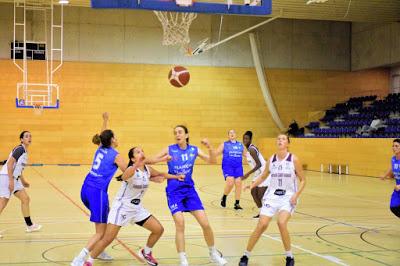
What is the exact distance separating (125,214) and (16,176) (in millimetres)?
2895

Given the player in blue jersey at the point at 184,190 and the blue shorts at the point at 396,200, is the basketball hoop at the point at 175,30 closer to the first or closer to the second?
the blue shorts at the point at 396,200

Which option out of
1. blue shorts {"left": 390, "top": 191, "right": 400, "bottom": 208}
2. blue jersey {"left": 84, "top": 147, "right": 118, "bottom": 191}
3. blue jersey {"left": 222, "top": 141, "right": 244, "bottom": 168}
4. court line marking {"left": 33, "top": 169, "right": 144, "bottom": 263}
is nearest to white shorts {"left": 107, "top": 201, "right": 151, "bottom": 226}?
blue jersey {"left": 84, "top": 147, "right": 118, "bottom": 191}

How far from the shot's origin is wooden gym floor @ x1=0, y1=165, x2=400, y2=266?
707cm

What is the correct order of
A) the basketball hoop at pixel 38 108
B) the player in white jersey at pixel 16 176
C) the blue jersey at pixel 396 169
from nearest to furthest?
the player in white jersey at pixel 16 176 → the blue jersey at pixel 396 169 → the basketball hoop at pixel 38 108

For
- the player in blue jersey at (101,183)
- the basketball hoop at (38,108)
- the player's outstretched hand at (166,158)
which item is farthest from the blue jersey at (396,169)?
the basketball hoop at (38,108)

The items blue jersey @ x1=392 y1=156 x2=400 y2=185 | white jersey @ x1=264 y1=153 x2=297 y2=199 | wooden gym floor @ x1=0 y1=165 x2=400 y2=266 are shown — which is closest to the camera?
white jersey @ x1=264 y1=153 x2=297 y2=199

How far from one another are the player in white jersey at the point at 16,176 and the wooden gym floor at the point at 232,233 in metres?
0.46

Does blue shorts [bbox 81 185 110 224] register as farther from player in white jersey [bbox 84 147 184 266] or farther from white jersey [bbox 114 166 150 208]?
white jersey [bbox 114 166 150 208]

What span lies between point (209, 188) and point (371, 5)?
12.5 metres

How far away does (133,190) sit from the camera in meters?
6.59

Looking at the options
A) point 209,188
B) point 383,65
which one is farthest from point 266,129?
point 209,188

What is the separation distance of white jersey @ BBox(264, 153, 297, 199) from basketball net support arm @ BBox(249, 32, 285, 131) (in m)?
22.9

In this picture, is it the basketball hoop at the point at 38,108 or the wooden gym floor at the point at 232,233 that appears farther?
the basketball hoop at the point at 38,108

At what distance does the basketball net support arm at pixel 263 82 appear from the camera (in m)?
29.3
